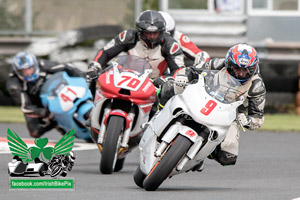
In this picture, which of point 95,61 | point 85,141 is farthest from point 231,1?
point 95,61

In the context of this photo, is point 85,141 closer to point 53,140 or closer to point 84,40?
point 53,140

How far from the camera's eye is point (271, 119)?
17891 millimetres

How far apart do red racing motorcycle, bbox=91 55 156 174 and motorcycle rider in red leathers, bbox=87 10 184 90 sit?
75 cm

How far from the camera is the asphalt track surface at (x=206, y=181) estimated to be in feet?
26.1

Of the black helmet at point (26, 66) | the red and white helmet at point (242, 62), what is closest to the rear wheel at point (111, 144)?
the red and white helmet at point (242, 62)

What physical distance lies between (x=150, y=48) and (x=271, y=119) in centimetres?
714

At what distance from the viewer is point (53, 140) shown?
1388cm

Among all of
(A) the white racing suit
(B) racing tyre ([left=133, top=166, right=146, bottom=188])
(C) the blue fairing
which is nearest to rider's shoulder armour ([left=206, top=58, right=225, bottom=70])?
(A) the white racing suit

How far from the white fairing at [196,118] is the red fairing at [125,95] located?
121 cm

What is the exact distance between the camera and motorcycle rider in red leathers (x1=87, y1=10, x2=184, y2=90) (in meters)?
10.9

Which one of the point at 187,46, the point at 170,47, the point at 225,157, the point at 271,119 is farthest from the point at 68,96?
the point at 271,119

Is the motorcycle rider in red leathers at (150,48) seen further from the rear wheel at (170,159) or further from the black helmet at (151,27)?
the rear wheel at (170,159)

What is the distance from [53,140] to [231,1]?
6.74 metres

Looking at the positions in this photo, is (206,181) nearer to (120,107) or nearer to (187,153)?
(120,107)
